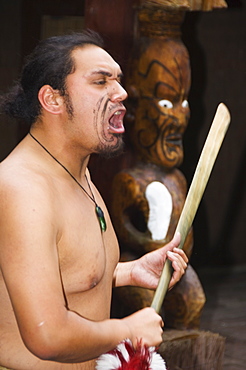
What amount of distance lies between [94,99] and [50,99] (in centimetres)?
12

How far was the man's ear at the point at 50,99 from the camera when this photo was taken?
212 cm

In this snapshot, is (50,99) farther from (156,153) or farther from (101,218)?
(156,153)

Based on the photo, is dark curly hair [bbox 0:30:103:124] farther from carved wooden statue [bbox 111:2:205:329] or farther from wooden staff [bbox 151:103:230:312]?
carved wooden statue [bbox 111:2:205:329]

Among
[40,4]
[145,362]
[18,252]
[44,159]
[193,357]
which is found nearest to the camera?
[18,252]

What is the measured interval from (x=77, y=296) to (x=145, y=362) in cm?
25

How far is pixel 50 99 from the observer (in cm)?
213

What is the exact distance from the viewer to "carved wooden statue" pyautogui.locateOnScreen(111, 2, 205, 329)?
13.0 ft

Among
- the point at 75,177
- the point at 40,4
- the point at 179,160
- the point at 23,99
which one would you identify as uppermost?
the point at 23,99

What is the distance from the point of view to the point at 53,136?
83.7 inches

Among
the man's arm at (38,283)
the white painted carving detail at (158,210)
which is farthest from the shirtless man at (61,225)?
the white painted carving detail at (158,210)

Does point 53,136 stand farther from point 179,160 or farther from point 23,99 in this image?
point 179,160

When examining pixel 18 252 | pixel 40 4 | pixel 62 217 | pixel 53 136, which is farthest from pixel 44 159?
pixel 40 4

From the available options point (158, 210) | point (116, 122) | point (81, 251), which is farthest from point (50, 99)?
point (158, 210)

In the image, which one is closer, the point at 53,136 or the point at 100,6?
the point at 53,136
